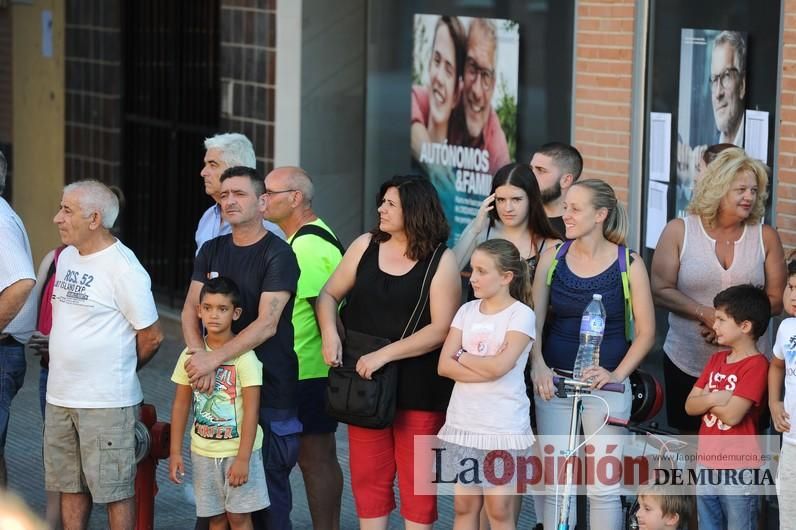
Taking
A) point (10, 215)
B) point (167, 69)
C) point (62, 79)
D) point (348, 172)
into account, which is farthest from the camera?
point (62, 79)

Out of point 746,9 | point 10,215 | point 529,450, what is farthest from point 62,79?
point 529,450

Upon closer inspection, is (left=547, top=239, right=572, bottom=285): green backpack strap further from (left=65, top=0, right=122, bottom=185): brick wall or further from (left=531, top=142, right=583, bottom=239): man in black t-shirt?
(left=65, top=0, right=122, bottom=185): brick wall

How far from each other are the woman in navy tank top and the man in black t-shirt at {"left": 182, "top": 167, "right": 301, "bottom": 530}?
44.1 inches

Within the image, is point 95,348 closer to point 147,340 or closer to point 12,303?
point 147,340

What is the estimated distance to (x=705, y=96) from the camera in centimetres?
789

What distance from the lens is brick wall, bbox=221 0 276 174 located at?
10938 millimetres

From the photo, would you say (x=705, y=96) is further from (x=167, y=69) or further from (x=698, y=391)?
(x=167, y=69)

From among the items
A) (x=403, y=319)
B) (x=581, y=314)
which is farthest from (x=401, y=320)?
(x=581, y=314)

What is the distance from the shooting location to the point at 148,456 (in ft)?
22.5

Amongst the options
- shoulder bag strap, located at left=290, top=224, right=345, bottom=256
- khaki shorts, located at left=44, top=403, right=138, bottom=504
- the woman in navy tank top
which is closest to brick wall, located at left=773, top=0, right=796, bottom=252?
the woman in navy tank top

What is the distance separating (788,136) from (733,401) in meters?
1.80

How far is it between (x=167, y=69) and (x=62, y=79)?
1.57 meters

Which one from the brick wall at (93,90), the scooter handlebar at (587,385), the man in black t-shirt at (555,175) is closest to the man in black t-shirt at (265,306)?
the scooter handlebar at (587,385)

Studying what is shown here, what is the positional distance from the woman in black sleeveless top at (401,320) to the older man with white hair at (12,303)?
1.53 meters
